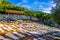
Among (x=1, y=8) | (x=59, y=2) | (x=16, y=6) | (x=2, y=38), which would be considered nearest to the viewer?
(x=2, y=38)

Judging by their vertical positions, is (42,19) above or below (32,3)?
below

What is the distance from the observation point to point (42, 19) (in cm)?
912

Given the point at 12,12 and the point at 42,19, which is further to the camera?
the point at 42,19

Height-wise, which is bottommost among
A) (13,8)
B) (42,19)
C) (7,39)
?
(7,39)

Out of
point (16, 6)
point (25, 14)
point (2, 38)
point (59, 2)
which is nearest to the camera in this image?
point (2, 38)

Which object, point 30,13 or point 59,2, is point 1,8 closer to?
point 30,13

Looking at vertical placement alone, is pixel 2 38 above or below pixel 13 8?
below

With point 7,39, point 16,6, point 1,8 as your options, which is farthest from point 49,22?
point 7,39

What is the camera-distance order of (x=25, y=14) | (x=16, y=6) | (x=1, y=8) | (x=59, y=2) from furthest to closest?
(x=16, y=6) → (x=25, y=14) → (x=1, y=8) → (x=59, y=2)

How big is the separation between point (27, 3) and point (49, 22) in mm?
1515

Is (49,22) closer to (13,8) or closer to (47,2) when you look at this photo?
(47,2)

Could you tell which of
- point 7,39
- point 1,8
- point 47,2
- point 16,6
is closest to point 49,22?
point 47,2

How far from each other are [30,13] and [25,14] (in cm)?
24

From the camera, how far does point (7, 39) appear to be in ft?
12.1
